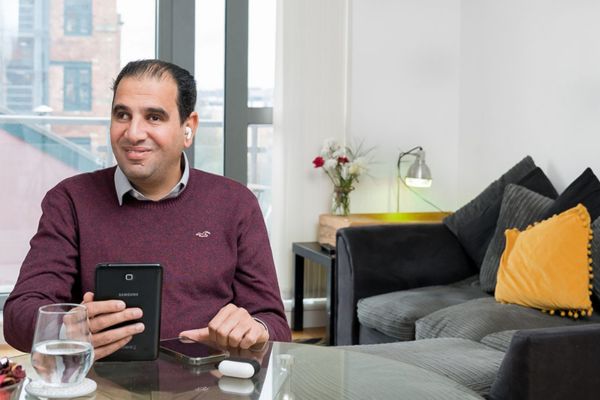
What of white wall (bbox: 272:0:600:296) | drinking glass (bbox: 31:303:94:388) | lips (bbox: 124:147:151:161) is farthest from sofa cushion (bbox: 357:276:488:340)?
drinking glass (bbox: 31:303:94:388)

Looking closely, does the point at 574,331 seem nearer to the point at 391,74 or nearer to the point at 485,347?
the point at 485,347

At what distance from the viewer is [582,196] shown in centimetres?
355

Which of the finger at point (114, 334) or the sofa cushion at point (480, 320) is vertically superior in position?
the finger at point (114, 334)

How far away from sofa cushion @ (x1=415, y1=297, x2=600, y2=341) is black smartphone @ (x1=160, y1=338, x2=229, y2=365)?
1567mm

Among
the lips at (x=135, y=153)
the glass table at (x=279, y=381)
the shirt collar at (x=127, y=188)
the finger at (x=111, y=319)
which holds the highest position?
the lips at (x=135, y=153)

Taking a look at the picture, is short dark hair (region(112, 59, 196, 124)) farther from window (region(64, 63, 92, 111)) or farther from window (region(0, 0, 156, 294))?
window (region(64, 63, 92, 111))

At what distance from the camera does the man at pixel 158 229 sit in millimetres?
2098

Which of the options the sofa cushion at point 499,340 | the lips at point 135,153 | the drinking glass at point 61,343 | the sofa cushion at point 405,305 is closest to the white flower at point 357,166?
the sofa cushion at point 405,305

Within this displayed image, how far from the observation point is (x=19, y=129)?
201 inches

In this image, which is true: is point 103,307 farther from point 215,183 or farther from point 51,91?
point 51,91

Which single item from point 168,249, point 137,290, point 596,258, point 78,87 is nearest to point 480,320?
point 596,258

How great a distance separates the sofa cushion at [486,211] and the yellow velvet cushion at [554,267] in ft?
1.78

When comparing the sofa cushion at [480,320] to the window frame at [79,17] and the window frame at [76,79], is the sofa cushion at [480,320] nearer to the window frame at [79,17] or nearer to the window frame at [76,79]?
the window frame at [76,79]

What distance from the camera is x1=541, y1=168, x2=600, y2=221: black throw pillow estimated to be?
3.53 metres
